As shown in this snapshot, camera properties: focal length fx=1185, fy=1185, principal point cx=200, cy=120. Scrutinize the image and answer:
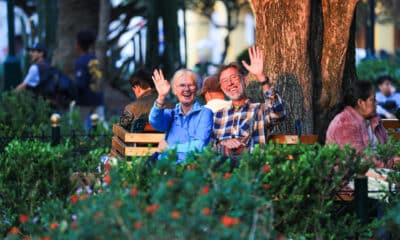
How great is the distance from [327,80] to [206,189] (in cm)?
526

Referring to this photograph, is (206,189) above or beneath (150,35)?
beneath

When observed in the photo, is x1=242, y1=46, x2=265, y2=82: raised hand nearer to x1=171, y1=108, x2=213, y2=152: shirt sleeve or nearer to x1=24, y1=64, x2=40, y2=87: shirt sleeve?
x1=171, y1=108, x2=213, y2=152: shirt sleeve

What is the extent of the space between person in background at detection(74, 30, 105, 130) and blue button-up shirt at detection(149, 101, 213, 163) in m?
7.98

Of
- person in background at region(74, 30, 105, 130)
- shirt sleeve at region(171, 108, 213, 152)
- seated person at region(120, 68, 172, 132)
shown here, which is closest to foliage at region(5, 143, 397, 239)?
shirt sleeve at region(171, 108, 213, 152)

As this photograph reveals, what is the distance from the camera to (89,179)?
784 centimetres

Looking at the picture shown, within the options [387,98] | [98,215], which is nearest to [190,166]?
[98,215]

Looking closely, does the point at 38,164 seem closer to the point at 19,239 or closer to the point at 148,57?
the point at 19,239

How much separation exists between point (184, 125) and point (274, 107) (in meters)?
0.73

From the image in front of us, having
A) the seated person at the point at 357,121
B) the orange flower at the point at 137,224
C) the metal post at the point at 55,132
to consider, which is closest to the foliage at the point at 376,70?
the metal post at the point at 55,132

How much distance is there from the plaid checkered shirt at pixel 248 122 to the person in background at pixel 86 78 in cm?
793

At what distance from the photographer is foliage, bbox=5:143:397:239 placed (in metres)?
5.75

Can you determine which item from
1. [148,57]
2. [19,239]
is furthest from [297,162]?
[148,57]

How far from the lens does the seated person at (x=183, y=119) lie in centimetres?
917

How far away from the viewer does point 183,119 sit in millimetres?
9438
